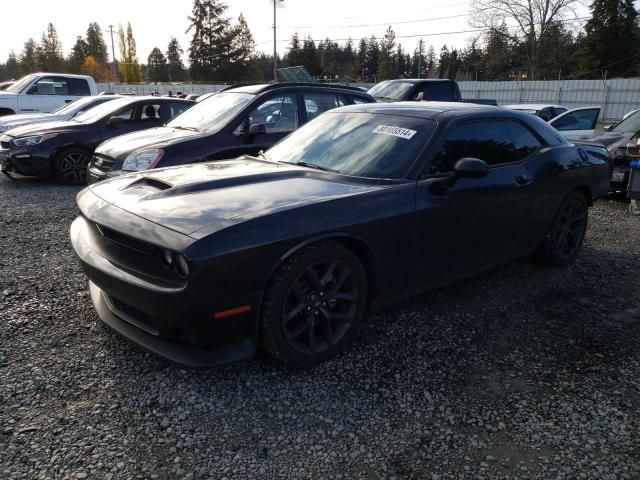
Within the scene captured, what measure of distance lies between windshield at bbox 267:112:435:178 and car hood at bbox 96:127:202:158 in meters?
2.37

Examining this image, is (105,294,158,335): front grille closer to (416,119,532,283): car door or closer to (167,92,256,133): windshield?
(416,119,532,283): car door

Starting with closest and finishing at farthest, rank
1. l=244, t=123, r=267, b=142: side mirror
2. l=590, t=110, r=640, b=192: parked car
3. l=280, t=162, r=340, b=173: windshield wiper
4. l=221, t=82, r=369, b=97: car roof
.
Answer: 1. l=280, t=162, r=340, b=173: windshield wiper
2. l=244, t=123, r=267, b=142: side mirror
3. l=221, t=82, r=369, b=97: car roof
4. l=590, t=110, r=640, b=192: parked car

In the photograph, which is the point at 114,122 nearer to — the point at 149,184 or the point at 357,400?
the point at 149,184

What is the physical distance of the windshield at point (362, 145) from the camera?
11.6 ft

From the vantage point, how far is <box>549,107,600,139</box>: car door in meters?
12.4

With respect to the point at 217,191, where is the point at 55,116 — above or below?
above

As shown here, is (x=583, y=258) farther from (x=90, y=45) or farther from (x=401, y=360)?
(x=90, y=45)

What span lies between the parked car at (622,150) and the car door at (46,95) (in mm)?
13430

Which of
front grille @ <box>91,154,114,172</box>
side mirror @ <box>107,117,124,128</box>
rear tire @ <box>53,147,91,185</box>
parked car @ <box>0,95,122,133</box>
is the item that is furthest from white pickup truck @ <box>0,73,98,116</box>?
front grille @ <box>91,154,114,172</box>

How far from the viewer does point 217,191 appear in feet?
10.3

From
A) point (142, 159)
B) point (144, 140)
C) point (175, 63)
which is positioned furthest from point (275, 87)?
point (175, 63)

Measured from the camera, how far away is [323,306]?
302 cm

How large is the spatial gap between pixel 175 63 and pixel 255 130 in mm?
82724

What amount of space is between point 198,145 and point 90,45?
297 feet
